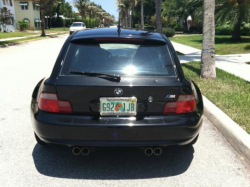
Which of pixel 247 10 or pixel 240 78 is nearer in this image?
pixel 240 78

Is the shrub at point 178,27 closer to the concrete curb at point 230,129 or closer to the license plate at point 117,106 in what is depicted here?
the concrete curb at point 230,129

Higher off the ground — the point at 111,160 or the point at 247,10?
the point at 247,10

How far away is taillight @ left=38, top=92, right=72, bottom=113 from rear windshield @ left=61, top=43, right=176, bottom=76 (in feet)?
0.99

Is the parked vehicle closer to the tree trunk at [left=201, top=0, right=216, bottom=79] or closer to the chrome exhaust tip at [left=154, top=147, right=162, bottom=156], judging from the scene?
the chrome exhaust tip at [left=154, top=147, right=162, bottom=156]

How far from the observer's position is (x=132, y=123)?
9.82ft

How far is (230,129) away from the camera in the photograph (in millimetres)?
4230

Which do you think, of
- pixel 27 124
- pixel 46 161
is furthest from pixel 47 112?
pixel 27 124

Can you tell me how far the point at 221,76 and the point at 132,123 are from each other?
20.2 feet

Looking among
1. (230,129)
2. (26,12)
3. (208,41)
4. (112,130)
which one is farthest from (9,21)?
(112,130)

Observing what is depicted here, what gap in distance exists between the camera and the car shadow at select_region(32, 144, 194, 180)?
3268 mm

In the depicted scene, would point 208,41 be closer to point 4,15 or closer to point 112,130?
point 112,130

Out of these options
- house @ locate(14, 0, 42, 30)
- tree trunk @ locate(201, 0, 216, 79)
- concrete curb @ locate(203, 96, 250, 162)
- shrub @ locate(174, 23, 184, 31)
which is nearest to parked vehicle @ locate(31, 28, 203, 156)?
concrete curb @ locate(203, 96, 250, 162)

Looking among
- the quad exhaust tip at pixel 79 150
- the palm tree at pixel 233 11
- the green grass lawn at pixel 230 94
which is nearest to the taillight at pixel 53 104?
the quad exhaust tip at pixel 79 150

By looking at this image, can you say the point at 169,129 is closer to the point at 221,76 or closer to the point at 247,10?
the point at 221,76
